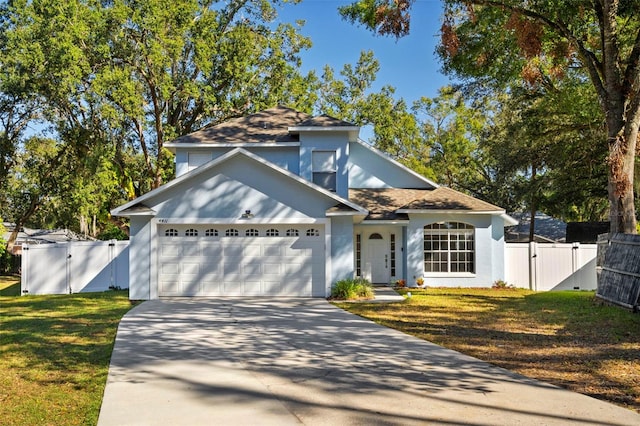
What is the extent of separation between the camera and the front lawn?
7547 mm

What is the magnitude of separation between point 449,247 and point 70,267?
14193mm

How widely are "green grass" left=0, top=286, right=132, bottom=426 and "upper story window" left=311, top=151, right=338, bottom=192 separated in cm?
827

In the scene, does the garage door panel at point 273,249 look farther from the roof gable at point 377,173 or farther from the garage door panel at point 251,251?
the roof gable at point 377,173

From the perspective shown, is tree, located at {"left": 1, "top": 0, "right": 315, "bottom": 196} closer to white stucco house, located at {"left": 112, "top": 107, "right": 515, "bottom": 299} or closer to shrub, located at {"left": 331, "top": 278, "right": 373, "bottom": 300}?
white stucco house, located at {"left": 112, "top": 107, "right": 515, "bottom": 299}

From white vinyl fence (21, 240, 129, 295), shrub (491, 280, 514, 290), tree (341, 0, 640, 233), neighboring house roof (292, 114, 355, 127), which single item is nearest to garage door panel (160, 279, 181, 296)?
white vinyl fence (21, 240, 129, 295)

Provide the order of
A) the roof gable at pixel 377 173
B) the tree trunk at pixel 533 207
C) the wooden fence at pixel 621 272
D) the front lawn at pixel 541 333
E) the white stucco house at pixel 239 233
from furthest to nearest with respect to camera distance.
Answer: the tree trunk at pixel 533 207 → the roof gable at pixel 377 173 → the white stucco house at pixel 239 233 → the wooden fence at pixel 621 272 → the front lawn at pixel 541 333

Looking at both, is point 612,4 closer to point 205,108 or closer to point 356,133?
point 356,133

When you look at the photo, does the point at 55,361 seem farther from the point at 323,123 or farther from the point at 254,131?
the point at 254,131

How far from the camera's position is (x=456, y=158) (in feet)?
145

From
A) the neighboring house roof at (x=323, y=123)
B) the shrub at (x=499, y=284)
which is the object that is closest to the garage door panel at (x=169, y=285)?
the neighboring house roof at (x=323, y=123)

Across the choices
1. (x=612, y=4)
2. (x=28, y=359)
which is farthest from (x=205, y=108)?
(x=28, y=359)

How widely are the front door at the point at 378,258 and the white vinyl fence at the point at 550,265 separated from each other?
4.73 m

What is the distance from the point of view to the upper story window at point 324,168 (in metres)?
21.2

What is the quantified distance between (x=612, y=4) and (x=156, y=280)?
15.0 meters
